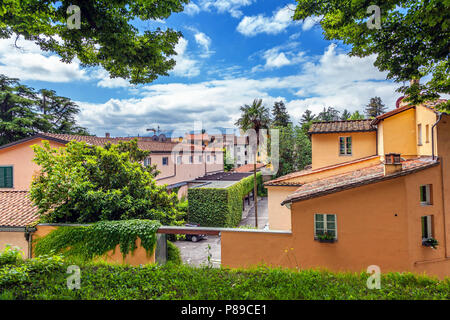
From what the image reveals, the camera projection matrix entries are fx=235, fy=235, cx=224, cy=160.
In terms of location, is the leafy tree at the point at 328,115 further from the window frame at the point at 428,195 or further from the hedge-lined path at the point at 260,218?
the window frame at the point at 428,195

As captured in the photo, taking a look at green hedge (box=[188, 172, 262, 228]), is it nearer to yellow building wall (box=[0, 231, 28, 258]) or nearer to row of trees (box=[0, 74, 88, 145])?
yellow building wall (box=[0, 231, 28, 258])

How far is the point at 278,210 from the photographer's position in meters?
15.5

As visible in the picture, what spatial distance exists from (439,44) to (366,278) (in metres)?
6.26

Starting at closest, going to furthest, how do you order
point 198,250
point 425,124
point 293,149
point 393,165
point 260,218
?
point 393,165, point 425,124, point 198,250, point 260,218, point 293,149

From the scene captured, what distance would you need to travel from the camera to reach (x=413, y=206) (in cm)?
870

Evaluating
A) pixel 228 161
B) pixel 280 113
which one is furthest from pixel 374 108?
pixel 228 161

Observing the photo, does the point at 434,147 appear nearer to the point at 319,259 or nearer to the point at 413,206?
the point at 413,206

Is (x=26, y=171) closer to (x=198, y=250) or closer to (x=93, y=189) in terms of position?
(x=93, y=189)

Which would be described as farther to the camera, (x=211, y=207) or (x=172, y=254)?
(x=211, y=207)

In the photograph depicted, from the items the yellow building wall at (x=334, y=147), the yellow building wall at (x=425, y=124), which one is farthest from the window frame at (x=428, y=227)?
the yellow building wall at (x=334, y=147)

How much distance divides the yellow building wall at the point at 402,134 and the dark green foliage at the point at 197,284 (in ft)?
32.3

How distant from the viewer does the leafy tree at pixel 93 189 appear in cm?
969

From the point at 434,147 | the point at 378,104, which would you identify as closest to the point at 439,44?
the point at 434,147

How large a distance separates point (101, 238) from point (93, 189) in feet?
8.49
